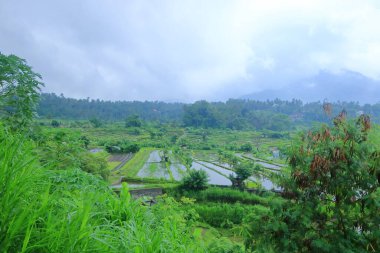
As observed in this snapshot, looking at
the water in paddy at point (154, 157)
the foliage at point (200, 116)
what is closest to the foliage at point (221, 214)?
the water in paddy at point (154, 157)

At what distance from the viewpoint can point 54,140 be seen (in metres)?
6.12

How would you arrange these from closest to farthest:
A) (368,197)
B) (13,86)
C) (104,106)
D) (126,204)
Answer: (126,204), (368,197), (13,86), (104,106)

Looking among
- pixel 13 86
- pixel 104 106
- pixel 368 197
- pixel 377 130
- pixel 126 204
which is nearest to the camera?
pixel 126 204

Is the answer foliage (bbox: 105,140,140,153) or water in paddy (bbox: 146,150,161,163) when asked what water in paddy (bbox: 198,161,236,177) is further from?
foliage (bbox: 105,140,140,153)

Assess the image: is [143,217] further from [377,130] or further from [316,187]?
[377,130]

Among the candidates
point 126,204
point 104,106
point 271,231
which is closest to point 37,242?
point 126,204

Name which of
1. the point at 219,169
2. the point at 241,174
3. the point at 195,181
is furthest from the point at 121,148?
the point at 241,174

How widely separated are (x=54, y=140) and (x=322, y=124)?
5084mm

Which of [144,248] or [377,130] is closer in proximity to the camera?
[144,248]

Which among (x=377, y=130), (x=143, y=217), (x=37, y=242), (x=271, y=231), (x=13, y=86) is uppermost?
(x=13, y=86)

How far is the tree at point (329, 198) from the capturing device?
4211 millimetres

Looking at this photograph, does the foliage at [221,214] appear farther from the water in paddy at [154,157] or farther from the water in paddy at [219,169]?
the water in paddy at [154,157]

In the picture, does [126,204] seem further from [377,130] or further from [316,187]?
[377,130]

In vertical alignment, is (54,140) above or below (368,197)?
above
